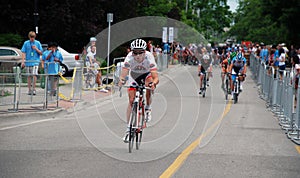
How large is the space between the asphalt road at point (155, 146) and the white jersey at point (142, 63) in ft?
4.87

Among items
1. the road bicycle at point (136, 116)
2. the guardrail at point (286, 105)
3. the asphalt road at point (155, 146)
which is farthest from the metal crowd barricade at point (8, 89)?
the guardrail at point (286, 105)

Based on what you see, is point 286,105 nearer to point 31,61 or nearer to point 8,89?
point 31,61

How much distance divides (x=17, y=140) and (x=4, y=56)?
17.1 m

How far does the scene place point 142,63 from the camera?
1093 centimetres

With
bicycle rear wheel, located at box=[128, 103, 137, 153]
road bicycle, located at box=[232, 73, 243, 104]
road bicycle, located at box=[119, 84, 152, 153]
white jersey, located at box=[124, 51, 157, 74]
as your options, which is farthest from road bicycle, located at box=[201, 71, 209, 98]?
bicycle rear wheel, located at box=[128, 103, 137, 153]

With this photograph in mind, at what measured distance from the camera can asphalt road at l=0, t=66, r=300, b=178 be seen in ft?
29.2

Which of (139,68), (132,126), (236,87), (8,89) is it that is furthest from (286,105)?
(8,89)

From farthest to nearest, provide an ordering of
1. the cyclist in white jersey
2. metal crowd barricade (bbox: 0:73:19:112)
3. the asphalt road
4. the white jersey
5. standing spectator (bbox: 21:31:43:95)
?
1. standing spectator (bbox: 21:31:43:95)
2. metal crowd barricade (bbox: 0:73:19:112)
3. the white jersey
4. the cyclist in white jersey
5. the asphalt road

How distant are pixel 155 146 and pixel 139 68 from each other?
152cm

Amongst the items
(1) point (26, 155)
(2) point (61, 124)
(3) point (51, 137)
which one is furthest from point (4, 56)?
(1) point (26, 155)

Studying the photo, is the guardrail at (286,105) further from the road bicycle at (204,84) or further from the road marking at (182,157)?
the road bicycle at (204,84)

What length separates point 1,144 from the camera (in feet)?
36.5

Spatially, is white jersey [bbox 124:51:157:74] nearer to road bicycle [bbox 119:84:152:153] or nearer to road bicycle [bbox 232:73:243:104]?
road bicycle [bbox 119:84:152:153]

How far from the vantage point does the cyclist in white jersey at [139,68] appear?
1039cm
